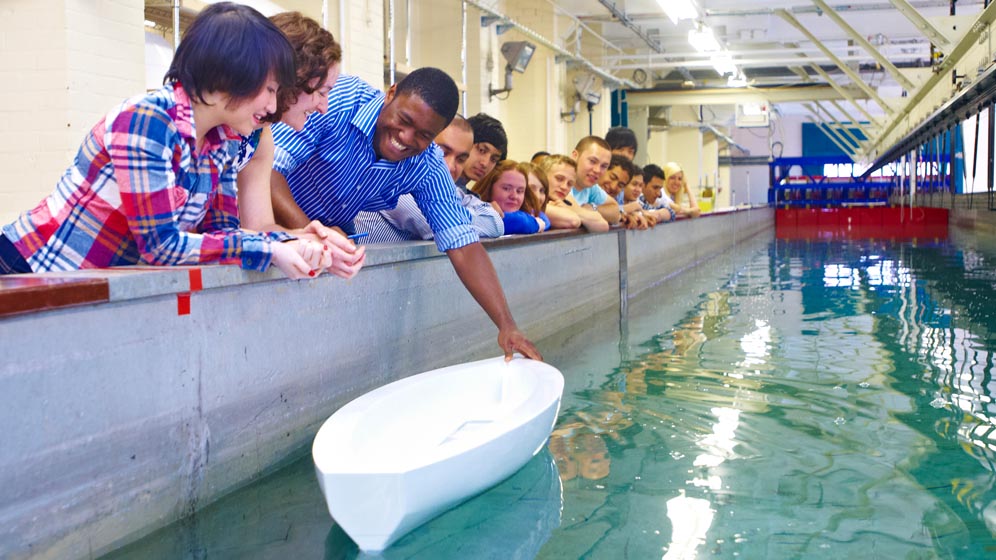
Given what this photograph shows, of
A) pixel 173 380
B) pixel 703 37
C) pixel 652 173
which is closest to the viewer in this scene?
pixel 173 380

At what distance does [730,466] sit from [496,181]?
2.88 m

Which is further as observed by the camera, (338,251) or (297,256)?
(338,251)

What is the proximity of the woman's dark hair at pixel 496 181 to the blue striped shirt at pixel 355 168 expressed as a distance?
196 centimetres

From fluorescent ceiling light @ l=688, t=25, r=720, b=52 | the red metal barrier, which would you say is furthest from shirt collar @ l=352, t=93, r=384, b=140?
the red metal barrier

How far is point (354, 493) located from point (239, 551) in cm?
44

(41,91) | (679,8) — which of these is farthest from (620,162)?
(41,91)

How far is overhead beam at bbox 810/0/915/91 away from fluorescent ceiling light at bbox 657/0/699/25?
1.54 m

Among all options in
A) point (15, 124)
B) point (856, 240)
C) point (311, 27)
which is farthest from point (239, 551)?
point (856, 240)

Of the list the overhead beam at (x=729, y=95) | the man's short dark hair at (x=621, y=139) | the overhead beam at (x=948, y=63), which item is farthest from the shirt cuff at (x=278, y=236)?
the overhead beam at (x=729, y=95)

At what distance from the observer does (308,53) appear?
2.55m

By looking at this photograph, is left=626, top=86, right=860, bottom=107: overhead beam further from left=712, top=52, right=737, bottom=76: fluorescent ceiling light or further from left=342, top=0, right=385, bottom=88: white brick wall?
left=342, top=0, right=385, bottom=88: white brick wall

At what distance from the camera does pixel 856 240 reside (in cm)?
1620

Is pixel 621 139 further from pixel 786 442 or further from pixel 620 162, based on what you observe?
pixel 786 442

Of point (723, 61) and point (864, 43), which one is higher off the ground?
point (723, 61)
